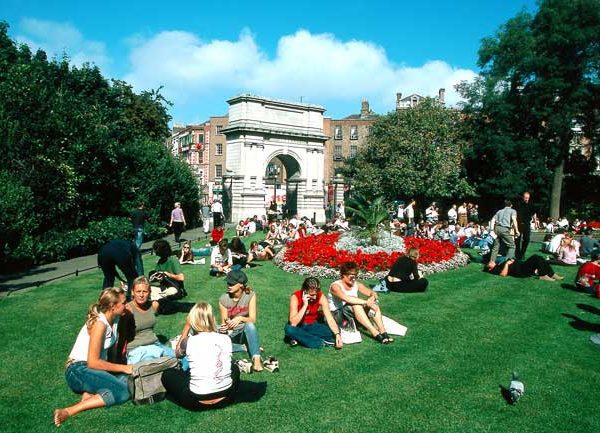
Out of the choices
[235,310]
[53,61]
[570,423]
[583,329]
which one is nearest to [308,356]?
[235,310]

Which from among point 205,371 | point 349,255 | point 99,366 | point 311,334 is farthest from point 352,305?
point 349,255

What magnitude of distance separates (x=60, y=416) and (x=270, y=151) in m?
37.0

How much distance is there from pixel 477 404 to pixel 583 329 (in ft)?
16.4

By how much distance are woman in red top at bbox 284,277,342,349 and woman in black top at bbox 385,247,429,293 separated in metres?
4.39

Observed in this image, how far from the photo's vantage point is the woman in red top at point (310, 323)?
28.8ft

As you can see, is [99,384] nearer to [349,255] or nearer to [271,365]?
[271,365]

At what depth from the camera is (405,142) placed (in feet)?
142

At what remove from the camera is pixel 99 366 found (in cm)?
650

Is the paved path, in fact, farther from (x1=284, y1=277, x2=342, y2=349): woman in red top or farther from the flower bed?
(x1=284, y1=277, x2=342, y2=349): woman in red top

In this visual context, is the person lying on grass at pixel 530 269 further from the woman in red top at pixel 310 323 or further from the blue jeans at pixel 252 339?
the blue jeans at pixel 252 339

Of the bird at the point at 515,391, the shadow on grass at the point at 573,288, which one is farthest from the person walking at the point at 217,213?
the bird at the point at 515,391

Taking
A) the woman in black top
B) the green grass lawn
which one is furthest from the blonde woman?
the woman in black top

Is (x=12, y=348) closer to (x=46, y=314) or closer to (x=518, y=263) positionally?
(x=46, y=314)

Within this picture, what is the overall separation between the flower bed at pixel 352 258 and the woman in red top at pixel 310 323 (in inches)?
265
